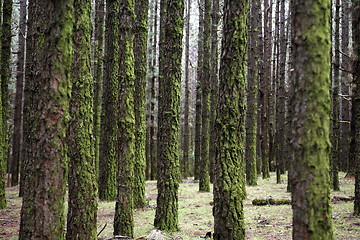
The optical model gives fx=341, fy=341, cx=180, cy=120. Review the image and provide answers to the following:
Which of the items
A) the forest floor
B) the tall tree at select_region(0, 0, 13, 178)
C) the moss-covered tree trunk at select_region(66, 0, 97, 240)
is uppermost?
the tall tree at select_region(0, 0, 13, 178)

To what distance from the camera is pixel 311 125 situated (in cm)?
332

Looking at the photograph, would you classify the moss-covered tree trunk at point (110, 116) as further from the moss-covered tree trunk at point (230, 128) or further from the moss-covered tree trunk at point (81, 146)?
the moss-covered tree trunk at point (230, 128)

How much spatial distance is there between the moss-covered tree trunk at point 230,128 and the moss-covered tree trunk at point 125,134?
1.82 meters

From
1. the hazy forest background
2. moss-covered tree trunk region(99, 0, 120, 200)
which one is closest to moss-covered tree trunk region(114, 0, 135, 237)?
the hazy forest background

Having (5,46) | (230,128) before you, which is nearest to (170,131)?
(230,128)

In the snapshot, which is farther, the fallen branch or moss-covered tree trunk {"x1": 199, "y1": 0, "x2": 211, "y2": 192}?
moss-covered tree trunk {"x1": 199, "y1": 0, "x2": 211, "y2": 192}

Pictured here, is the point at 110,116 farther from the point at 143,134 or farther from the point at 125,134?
the point at 125,134

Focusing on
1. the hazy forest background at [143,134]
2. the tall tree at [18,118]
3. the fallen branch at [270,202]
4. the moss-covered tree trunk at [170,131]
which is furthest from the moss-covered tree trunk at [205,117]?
the tall tree at [18,118]

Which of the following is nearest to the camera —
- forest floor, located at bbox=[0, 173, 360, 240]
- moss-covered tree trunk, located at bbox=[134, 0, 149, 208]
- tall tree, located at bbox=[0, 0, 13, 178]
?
forest floor, located at bbox=[0, 173, 360, 240]

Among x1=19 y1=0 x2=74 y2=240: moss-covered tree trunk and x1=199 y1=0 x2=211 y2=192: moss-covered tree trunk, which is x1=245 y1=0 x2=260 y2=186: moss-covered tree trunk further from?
x1=19 y1=0 x2=74 y2=240: moss-covered tree trunk

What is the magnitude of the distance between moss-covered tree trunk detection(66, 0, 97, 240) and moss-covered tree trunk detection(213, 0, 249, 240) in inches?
84.0

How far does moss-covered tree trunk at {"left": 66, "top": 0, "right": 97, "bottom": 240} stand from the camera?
18.6ft

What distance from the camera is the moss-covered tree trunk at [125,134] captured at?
6.65 metres

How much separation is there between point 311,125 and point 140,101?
776 cm
